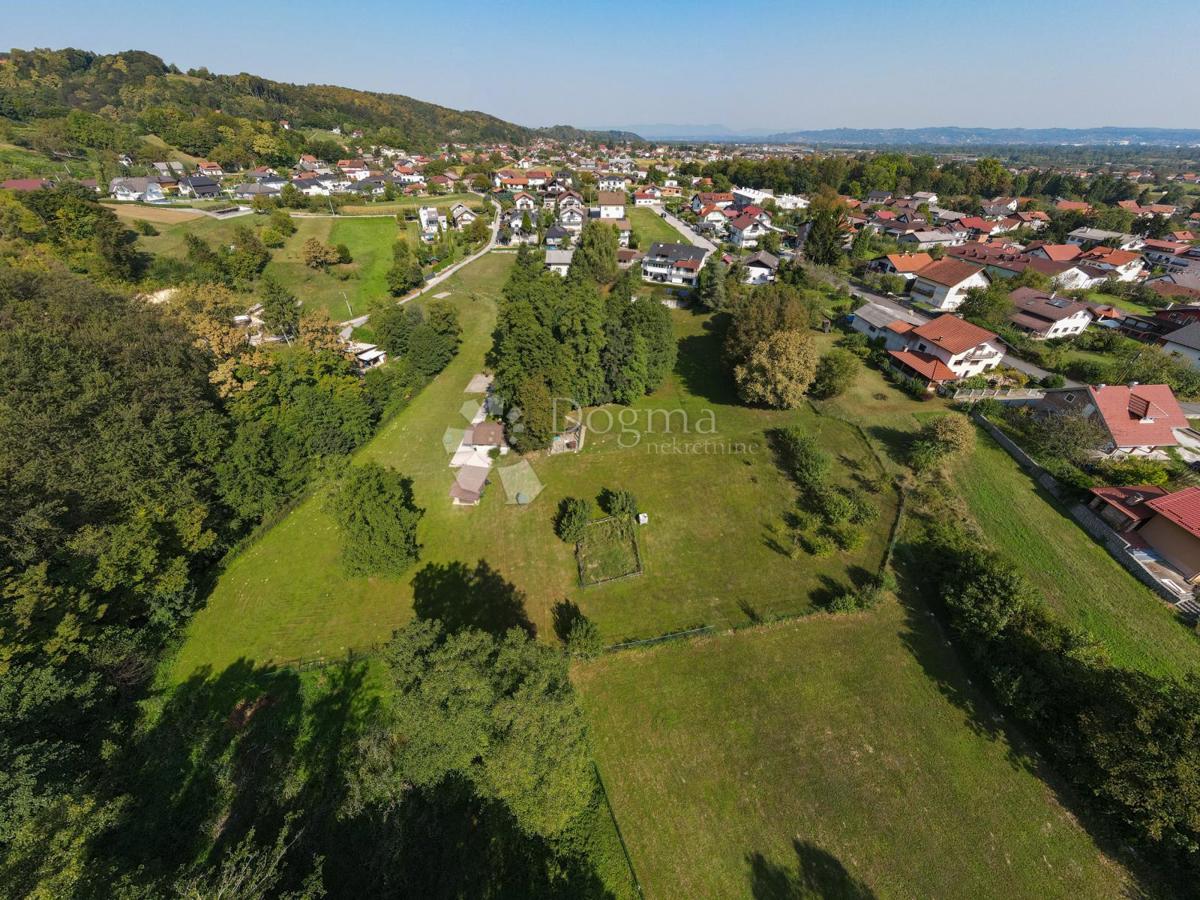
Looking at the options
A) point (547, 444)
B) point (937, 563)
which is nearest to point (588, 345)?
point (547, 444)

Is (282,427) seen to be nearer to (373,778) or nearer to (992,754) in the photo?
(373,778)

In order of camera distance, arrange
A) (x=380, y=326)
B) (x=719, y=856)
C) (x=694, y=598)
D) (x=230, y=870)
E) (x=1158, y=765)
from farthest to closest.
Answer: (x=380, y=326) → (x=694, y=598) → (x=719, y=856) → (x=1158, y=765) → (x=230, y=870)

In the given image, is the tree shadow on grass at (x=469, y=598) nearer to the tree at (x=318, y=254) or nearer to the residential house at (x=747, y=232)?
the tree at (x=318, y=254)

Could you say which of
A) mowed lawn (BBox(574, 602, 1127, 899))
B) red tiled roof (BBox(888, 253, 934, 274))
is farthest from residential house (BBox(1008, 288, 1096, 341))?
mowed lawn (BBox(574, 602, 1127, 899))

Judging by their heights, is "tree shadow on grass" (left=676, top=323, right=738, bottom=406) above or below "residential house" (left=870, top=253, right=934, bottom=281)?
below

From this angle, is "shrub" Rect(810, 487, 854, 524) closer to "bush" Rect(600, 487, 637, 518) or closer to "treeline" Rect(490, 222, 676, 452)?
"bush" Rect(600, 487, 637, 518)

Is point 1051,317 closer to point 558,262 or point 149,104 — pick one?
point 558,262
